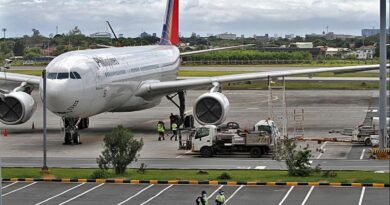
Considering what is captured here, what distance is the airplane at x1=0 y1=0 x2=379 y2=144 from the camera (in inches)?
1714

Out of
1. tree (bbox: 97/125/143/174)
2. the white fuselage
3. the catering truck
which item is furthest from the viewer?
the white fuselage

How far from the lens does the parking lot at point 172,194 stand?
2731cm

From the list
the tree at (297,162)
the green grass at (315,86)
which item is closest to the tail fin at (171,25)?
the green grass at (315,86)

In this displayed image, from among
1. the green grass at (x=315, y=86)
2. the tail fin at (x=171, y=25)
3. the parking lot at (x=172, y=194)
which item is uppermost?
the tail fin at (x=171, y=25)

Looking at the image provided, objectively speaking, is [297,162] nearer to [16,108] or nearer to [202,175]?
[202,175]

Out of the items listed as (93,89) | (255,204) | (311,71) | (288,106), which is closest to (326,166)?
(255,204)

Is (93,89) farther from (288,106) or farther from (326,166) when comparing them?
(288,106)

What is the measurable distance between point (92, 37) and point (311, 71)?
92.8 meters

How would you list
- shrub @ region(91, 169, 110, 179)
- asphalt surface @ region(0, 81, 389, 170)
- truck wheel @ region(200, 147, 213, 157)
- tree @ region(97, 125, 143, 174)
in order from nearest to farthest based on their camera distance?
shrub @ region(91, 169, 110, 179), tree @ region(97, 125, 143, 174), asphalt surface @ region(0, 81, 389, 170), truck wheel @ region(200, 147, 213, 157)

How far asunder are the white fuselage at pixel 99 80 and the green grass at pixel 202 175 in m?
7.47

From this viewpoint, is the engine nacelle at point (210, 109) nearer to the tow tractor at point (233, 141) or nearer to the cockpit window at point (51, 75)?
the tow tractor at point (233, 141)

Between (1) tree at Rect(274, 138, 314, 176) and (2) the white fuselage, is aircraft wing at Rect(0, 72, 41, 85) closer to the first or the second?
(2) the white fuselage

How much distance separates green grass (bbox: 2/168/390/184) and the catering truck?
19.1ft

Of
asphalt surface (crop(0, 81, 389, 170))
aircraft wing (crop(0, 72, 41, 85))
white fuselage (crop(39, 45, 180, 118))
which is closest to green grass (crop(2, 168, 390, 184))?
asphalt surface (crop(0, 81, 389, 170))
